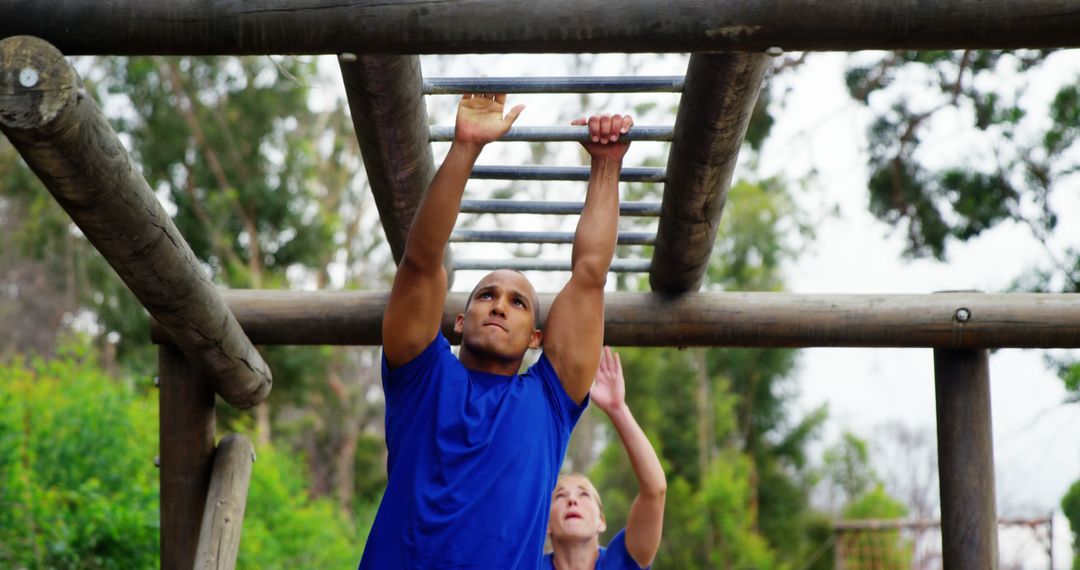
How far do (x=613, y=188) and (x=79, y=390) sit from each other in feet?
18.1

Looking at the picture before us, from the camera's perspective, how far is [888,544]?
1144 cm

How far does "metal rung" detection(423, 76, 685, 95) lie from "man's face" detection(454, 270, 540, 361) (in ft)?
1.50

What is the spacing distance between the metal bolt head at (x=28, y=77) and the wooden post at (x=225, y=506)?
1762 millimetres

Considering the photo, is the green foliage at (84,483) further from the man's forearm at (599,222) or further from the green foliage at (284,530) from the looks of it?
the man's forearm at (599,222)

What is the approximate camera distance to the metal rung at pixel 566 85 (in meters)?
2.76

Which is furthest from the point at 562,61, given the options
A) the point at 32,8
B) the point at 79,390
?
the point at 32,8

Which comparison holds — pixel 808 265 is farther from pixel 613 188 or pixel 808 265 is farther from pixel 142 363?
pixel 613 188

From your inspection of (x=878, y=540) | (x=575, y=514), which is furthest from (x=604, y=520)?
(x=878, y=540)

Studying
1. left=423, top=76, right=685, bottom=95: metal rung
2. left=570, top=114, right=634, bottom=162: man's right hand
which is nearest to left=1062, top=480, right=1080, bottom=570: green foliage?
left=423, top=76, right=685, bottom=95: metal rung

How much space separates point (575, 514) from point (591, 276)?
3.56ft

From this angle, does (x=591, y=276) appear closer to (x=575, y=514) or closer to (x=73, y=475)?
(x=575, y=514)

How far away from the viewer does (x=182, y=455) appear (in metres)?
3.61

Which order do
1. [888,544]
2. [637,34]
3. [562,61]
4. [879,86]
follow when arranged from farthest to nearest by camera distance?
[562,61] → [888,544] → [879,86] → [637,34]

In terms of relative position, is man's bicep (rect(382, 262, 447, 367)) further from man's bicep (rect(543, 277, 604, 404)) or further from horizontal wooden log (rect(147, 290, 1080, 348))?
horizontal wooden log (rect(147, 290, 1080, 348))
